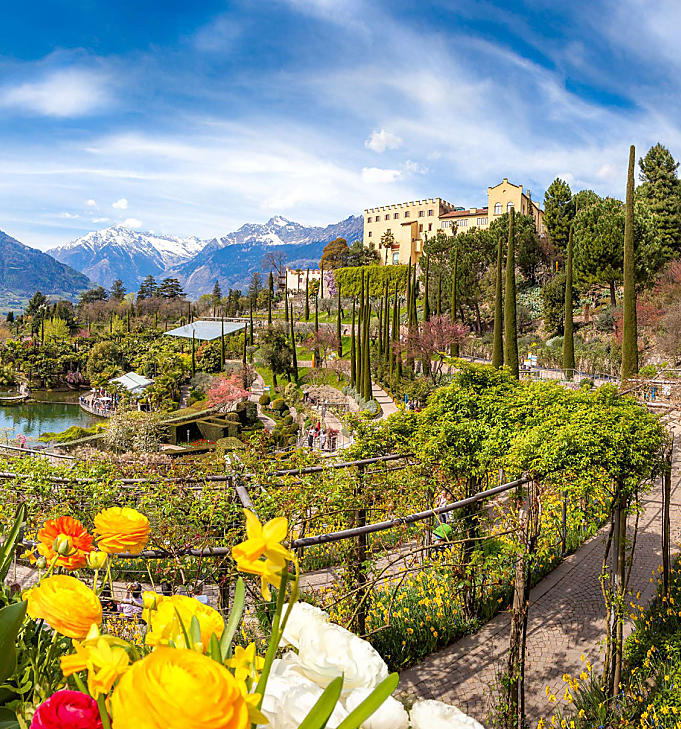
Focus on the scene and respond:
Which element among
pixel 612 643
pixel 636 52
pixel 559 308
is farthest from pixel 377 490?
pixel 559 308

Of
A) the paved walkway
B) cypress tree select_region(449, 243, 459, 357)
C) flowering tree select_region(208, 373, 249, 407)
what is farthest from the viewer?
cypress tree select_region(449, 243, 459, 357)

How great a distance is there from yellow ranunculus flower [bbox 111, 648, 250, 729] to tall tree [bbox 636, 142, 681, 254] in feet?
86.5

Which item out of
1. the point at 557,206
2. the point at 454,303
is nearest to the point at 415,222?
the point at 557,206

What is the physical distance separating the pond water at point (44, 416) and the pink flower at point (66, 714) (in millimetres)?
22996

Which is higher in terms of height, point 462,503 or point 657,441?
point 657,441

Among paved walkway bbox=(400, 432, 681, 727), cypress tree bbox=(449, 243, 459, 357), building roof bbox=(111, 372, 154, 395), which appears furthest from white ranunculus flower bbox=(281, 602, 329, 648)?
building roof bbox=(111, 372, 154, 395)

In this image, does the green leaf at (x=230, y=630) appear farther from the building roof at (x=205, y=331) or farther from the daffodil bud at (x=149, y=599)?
the building roof at (x=205, y=331)

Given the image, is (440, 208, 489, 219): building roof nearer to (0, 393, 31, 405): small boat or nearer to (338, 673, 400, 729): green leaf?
(0, 393, 31, 405): small boat

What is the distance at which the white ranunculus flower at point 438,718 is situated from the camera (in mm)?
627

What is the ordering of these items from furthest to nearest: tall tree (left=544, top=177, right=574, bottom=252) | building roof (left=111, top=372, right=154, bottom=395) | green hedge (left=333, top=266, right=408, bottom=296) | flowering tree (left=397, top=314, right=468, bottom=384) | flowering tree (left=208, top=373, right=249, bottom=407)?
green hedge (left=333, top=266, right=408, bottom=296), tall tree (left=544, top=177, right=574, bottom=252), building roof (left=111, top=372, right=154, bottom=395), flowering tree (left=208, top=373, right=249, bottom=407), flowering tree (left=397, top=314, right=468, bottom=384)

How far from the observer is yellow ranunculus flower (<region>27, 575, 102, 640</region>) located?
0.57 m

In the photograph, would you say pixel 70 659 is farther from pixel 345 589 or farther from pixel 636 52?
pixel 636 52

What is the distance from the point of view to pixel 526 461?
11.0 feet

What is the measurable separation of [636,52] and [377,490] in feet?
36.4
